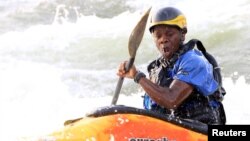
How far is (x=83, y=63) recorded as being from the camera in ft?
33.8

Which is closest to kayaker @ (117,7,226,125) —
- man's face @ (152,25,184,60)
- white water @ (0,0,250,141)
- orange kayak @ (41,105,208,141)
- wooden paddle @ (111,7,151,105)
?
man's face @ (152,25,184,60)

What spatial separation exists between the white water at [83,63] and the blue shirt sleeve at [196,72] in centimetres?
262

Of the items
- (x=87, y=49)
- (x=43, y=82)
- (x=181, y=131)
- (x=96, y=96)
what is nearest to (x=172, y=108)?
(x=181, y=131)

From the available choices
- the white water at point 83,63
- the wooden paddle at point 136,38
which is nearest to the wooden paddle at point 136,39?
the wooden paddle at point 136,38

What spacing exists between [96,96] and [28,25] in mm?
5482

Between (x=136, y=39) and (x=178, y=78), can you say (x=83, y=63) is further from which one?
(x=178, y=78)

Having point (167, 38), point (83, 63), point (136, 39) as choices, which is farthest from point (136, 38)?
point (83, 63)

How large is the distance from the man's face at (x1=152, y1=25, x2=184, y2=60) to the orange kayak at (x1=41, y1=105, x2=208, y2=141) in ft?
1.34

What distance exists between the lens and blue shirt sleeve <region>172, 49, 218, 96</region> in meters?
3.63

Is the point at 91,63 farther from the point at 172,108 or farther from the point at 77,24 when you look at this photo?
the point at 172,108

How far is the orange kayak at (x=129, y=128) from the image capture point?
3482mm

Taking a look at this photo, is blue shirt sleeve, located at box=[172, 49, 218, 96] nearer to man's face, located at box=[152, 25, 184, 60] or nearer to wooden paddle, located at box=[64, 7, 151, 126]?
man's face, located at box=[152, 25, 184, 60]

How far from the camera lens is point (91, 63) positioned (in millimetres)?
10242

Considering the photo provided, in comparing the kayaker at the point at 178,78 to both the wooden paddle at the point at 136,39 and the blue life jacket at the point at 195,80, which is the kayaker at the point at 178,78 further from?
the wooden paddle at the point at 136,39
